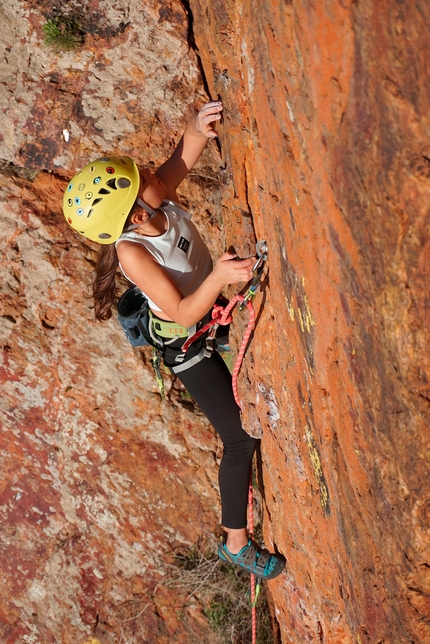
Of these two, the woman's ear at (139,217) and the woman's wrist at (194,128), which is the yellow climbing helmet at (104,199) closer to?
the woman's ear at (139,217)

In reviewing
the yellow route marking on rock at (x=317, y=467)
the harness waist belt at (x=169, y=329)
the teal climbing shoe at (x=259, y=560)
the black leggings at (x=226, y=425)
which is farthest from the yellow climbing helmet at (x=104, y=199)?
the teal climbing shoe at (x=259, y=560)

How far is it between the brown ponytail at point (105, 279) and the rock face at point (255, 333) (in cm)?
68

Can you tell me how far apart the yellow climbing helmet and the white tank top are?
13 centimetres

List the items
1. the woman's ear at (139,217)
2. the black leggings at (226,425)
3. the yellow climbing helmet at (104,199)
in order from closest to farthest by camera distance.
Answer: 1. the yellow climbing helmet at (104,199)
2. the woman's ear at (139,217)
3. the black leggings at (226,425)

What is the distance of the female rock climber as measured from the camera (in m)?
3.23

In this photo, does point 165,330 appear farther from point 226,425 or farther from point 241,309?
point 226,425

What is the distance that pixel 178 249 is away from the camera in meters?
3.54

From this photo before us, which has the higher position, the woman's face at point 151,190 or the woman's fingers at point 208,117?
the woman's fingers at point 208,117

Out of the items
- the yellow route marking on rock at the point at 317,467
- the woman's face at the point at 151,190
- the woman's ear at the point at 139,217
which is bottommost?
the yellow route marking on rock at the point at 317,467

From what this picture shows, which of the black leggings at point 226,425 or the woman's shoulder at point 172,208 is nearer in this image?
the woman's shoulder at point 172,208

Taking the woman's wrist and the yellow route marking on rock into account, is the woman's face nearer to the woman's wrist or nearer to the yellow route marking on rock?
the woman's wrist

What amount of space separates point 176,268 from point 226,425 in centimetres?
115

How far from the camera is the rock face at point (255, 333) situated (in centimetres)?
189

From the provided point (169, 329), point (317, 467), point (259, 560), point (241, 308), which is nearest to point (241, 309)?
point (241, 308)
